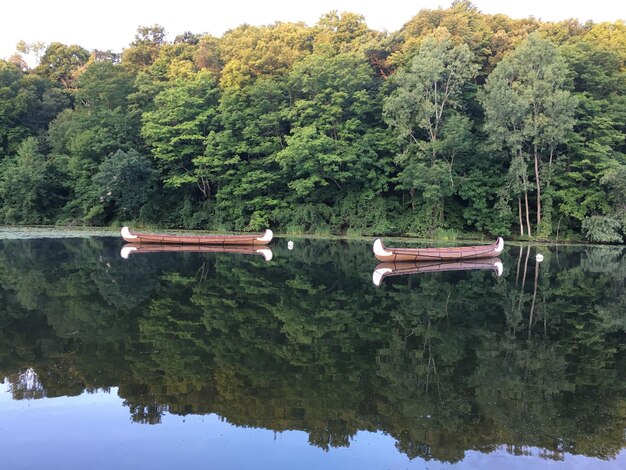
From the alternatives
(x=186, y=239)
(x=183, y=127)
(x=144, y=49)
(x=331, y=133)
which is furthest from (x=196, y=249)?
(x=144, y=49)

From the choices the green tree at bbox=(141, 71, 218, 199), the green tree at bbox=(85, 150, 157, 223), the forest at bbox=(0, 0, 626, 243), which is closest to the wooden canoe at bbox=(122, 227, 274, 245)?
the forest at bbox=(0, 0, 626, 243)

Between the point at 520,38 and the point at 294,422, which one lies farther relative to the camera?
the point at 520,38

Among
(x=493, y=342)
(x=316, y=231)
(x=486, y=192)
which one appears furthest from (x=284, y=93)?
(x=493, y=342)

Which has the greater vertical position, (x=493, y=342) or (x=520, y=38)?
(x=520, y=38)

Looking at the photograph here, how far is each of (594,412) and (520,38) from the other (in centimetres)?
3569

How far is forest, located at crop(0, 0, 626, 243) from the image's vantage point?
1239 inches

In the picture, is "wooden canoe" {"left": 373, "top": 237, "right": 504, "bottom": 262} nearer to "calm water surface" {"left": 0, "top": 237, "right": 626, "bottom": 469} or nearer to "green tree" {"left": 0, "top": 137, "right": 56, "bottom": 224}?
"calm water surface" {"left": 0, "top": 237, "right": 626, "bottom": 469}

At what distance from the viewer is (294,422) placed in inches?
207

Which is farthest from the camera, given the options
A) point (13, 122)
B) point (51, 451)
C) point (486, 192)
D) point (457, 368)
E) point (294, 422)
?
point (13, 122)

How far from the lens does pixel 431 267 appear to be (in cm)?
1802

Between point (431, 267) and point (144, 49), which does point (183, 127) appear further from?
point (431, 267)

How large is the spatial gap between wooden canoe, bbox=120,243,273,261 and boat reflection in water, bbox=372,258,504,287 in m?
5.16

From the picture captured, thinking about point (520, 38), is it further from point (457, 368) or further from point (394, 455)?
point (394, 455)

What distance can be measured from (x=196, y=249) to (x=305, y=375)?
1689 cm
